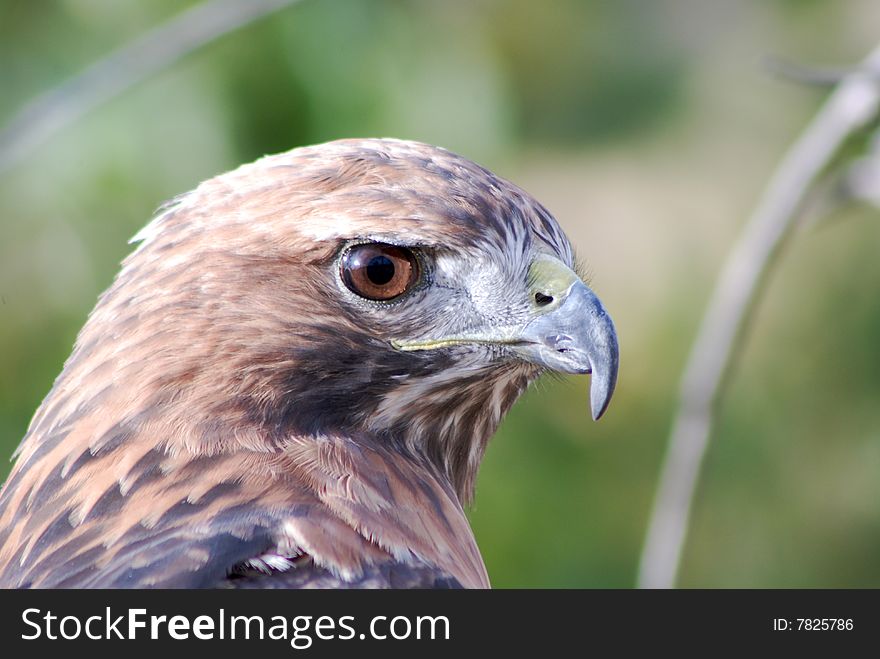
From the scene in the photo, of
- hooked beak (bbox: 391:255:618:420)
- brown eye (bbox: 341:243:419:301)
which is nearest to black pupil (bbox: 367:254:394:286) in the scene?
brown eye (bbox: 341:243:419:301)

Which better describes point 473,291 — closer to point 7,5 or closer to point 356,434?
Result: point 356,434

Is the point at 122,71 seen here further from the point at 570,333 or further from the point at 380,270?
the point at 570,333

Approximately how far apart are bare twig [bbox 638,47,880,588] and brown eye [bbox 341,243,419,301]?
107 centimetres

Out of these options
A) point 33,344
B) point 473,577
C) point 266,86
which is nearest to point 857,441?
point 266,86

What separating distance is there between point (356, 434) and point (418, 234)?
47 centimetres

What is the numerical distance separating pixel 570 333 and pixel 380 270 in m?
0.43

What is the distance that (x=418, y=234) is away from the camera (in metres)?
2.67

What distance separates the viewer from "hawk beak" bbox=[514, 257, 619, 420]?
2.67 m

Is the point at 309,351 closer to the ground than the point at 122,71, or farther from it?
closer to the ground

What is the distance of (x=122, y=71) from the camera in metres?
4.19

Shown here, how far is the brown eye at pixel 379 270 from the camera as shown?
8.84 ft

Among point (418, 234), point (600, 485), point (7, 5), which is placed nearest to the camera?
point (418, 234)

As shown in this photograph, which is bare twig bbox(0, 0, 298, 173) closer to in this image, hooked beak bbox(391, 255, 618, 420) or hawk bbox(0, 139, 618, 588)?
hawk bbox(0, 139, 618, 588)

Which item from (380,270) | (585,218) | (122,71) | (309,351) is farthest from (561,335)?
(585,218)
